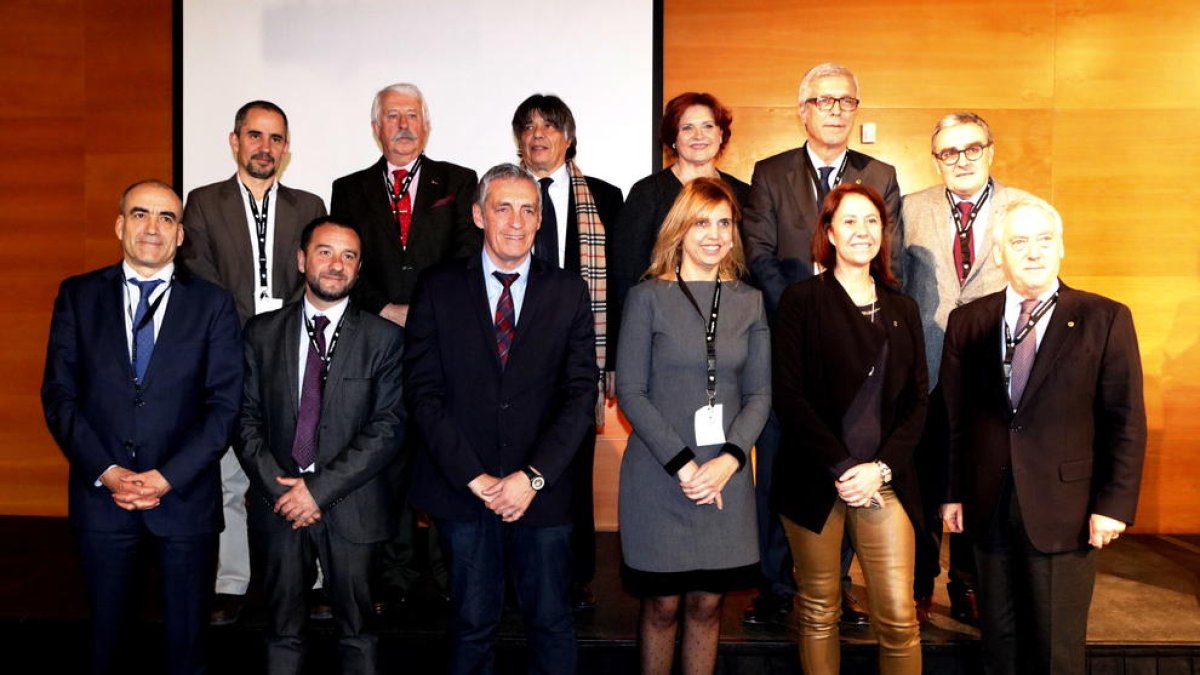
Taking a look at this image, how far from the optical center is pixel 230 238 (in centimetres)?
362

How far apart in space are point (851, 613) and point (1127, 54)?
11.5ft

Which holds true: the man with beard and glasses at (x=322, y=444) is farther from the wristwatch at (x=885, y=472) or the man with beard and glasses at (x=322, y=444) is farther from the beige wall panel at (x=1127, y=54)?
A: the beige wall panel at (x=1127, y=54)

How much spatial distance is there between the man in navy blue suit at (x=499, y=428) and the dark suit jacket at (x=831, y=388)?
614 millimetres

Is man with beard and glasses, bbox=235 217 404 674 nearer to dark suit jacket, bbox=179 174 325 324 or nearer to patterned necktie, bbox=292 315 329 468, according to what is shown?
patterned necktie, bbox=292 315 329 468

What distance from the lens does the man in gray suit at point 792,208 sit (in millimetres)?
3395

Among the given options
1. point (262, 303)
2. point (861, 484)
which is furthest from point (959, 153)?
point (262, 303)

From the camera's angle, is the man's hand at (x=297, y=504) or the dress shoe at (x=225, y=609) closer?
the man's hand at (x=297, y=504)

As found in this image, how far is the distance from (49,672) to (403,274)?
1985 mm

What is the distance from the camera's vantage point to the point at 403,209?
144 inches

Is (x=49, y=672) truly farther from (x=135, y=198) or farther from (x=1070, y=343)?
(x=1070, y=343)

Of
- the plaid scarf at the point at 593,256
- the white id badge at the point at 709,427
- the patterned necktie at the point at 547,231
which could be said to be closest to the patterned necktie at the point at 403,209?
the patterned necktie at the point at 547,231

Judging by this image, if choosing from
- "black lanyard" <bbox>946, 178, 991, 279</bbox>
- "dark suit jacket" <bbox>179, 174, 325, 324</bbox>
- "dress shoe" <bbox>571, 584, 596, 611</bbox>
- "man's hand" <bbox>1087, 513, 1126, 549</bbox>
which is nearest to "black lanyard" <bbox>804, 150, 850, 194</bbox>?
"black lanyard" <bbox>946, 178, 991, 279</bbox>

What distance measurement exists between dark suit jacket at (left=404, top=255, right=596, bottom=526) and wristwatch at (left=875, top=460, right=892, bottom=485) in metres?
0.85

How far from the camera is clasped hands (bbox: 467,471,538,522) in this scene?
271 centimetres
